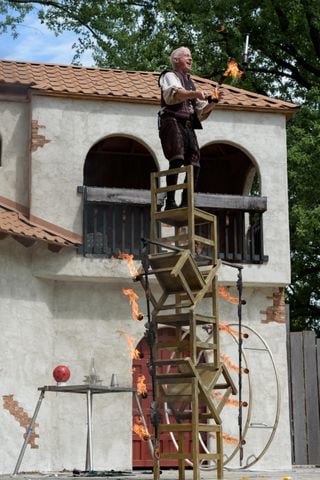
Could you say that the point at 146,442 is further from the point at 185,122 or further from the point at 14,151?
the point at 185,122

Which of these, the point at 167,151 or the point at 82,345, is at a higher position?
the point at 167,151

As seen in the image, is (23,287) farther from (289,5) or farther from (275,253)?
(289,5)

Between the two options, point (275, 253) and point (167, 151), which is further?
→ point (275, 253)

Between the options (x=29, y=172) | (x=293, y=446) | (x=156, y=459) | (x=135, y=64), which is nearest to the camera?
(x=156, y=459)

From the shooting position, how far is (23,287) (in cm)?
1614

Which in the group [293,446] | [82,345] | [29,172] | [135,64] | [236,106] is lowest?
[293,446]

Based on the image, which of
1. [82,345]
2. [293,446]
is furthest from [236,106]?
[293,446]

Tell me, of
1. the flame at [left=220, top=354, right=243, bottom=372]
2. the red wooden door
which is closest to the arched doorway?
the red wooden door

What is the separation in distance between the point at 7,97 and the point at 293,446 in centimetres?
809

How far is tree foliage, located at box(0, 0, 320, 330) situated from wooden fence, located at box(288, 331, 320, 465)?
5.37 meters

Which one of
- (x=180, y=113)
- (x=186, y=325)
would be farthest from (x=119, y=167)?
(x=186, y=325)

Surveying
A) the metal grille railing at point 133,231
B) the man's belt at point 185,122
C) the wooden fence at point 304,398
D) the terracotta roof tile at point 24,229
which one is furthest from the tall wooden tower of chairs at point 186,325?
the wooden fence at point 304,398

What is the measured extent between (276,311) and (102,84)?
200 inches

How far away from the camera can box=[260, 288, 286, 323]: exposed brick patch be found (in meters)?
17.6
